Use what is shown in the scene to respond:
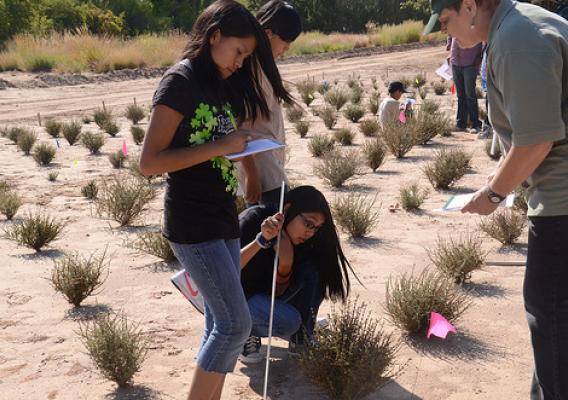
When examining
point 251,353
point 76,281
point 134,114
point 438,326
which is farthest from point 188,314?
point 134,114

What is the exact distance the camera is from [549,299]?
8.54ft

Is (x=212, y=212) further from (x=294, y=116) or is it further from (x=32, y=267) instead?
(x=294, y=116)

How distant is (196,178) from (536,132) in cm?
129

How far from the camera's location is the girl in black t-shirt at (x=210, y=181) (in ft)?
9.68

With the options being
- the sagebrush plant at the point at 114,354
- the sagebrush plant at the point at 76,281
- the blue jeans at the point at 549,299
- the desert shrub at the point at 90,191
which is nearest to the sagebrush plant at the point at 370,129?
the desert shrub at the point at 90,191

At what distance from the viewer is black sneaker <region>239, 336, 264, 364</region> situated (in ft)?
14.1

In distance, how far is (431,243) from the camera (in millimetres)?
6645

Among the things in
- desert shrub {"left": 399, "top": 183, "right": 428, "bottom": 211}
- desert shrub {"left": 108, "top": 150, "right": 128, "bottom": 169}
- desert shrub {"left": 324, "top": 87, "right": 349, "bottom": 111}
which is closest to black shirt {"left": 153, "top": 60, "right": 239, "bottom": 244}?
desert shrub {"left": 399, "top": 183, "right": 428, "bottom": 211}

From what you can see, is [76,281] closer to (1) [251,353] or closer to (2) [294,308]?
(1) [251,353]

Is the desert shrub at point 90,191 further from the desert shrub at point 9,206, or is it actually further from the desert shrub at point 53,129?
the desert shrub at point 53,129

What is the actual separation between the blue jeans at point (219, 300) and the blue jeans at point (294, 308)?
45.7 inches

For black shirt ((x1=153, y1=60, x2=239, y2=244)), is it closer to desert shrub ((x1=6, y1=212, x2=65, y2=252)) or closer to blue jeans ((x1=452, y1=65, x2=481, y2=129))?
desert shrub ((x1=6, y1=212, x2=65, y2=252))

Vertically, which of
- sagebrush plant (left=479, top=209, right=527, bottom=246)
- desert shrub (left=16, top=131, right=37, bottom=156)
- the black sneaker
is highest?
the black sneaker

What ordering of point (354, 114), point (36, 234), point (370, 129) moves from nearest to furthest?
1. point (36, 234)
2. point (370, 129)
3. point (354, 114)
